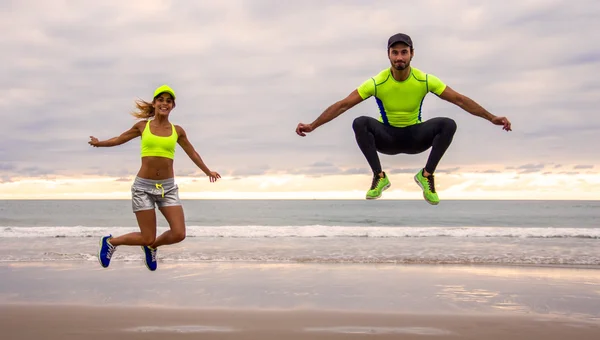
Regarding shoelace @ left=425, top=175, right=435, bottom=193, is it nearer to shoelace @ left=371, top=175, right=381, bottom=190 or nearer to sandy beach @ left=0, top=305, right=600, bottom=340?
shoelace @ left=371, top=175, right=381, bottom=190

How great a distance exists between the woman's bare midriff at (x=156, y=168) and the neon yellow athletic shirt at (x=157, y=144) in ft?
0.37

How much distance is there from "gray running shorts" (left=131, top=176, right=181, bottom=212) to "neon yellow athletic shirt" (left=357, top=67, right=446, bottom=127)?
11.4 ft

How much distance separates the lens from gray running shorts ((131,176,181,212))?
7.99 meters

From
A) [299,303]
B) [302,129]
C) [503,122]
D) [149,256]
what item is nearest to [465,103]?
[503,122]

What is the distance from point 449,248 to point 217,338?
14.1m

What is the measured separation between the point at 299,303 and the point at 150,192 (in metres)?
4.30

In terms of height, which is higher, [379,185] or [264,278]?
[379,185]

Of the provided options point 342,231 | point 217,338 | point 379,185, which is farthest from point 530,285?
point 342,231

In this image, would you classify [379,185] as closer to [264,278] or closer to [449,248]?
[264,278]

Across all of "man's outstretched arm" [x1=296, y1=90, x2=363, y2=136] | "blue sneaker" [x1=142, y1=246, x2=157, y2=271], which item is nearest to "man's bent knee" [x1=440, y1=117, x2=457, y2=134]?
"man's outstretched arm" [x1=296, y1=90, x2=363, y2=136]

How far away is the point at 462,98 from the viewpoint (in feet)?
19.4

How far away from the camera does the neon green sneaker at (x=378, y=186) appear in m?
5.96

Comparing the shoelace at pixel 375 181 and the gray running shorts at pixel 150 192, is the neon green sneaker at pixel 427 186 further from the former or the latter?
the gray running shorts at pixel 150 192

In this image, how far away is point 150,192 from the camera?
7988 mm
